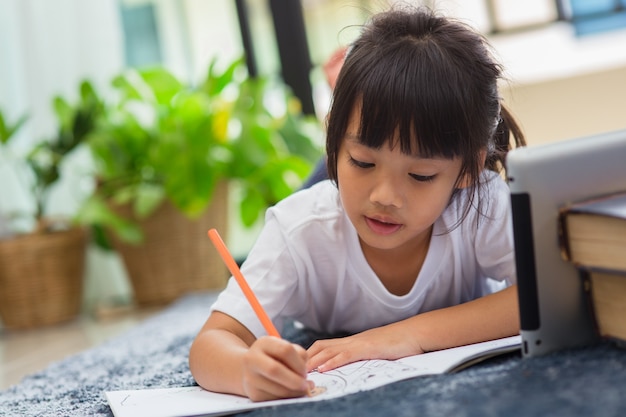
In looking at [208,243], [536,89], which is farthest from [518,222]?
[208,243]

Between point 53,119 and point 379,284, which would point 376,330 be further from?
point 53,119

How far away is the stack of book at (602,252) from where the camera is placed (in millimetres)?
688

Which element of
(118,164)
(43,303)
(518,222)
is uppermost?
(518,222)

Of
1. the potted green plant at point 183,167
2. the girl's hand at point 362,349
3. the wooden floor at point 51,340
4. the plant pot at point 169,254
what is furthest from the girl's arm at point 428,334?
the plant pot at point 169,254

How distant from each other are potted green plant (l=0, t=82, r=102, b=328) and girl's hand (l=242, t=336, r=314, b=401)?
5.81 ft

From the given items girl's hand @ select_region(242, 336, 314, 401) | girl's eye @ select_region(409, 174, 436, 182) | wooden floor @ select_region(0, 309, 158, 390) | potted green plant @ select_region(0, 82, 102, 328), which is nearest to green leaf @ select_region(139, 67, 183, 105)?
potted green plant @ select_region(0, 82, 102, 328)

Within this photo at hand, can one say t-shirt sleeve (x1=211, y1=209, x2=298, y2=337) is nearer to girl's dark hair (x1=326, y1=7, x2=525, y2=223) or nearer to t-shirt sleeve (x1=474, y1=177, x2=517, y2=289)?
girl's dark hair (x1=326, y1=7, x2=525, y2=223)

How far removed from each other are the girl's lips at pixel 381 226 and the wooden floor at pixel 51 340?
2.52 feet

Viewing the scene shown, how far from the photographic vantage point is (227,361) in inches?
32.8

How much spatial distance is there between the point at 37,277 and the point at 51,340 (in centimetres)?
41

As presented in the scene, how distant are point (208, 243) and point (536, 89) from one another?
3.20 ft

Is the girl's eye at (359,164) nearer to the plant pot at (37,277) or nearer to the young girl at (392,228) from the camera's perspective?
the young girl at (392,228)

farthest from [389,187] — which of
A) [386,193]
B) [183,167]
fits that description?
[183,167]

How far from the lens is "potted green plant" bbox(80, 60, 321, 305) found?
2348 millimetres
